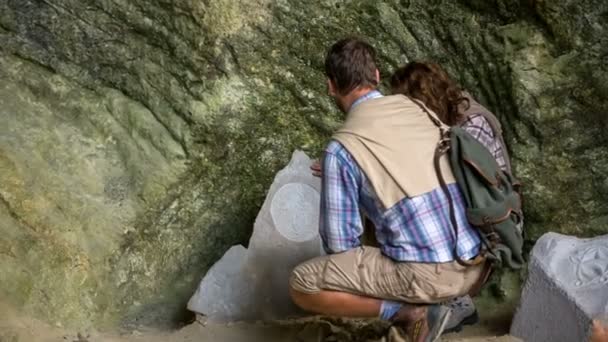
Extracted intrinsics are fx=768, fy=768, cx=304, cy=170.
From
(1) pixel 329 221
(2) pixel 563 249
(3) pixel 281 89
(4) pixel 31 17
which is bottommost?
Result: (2) pixel 563 249

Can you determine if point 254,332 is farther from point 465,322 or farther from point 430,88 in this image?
point 430,88

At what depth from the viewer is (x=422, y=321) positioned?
9.02 feet

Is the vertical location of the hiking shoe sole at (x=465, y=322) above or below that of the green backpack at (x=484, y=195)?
below

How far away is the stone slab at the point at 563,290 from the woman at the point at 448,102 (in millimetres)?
361

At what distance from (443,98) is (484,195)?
0.68 m

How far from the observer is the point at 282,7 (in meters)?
4.00

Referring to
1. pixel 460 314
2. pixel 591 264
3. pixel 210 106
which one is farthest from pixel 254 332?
pixel 591 264

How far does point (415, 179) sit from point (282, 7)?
1.75 meters

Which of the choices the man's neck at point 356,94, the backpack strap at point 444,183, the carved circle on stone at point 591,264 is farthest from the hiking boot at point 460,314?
the man's neck at point 356,94

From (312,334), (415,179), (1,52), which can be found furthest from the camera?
(1,52)

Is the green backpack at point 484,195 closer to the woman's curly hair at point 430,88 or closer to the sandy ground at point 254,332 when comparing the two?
the woman's curly hair at point 430,88

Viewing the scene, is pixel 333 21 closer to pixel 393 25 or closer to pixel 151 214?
pixel 393 25

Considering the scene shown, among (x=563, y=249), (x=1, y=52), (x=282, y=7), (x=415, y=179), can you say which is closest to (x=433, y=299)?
(x=415, y=179)

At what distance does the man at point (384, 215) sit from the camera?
2.57 meters
